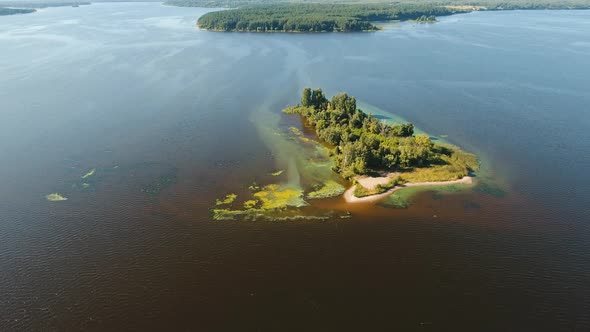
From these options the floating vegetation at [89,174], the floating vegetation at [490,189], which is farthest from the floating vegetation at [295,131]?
the floating vegetation at [89,174]

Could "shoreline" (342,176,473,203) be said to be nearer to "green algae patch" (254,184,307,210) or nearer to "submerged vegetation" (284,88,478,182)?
"submerged vegetation" (284,88,478,182)

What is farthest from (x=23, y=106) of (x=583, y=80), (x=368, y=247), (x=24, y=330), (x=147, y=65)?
(x=583, y=80)

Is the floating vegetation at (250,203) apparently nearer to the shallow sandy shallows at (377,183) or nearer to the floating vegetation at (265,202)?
the floating vegetation at (265,202)

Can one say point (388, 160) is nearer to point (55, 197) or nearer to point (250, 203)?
point (250, 203)

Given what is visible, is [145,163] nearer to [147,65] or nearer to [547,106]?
[147,65]

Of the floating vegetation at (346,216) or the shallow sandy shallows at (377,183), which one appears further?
the shallow sandy shallows at (377,183)

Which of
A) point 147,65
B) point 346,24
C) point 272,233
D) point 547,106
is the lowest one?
point 272,233
